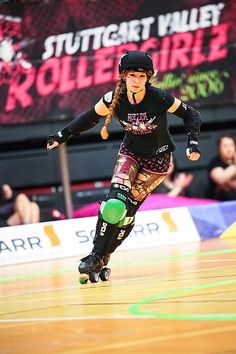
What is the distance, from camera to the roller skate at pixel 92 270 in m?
5.39

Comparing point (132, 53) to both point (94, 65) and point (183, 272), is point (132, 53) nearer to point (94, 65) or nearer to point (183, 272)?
point (183, 272)

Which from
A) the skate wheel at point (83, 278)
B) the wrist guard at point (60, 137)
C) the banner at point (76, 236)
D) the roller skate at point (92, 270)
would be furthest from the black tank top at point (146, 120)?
the banner at point (76, 236)

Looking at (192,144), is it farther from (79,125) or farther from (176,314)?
(176,314)

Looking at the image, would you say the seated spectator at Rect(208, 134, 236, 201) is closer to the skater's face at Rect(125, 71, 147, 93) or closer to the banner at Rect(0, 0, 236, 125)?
the banner at Rect(0, 0, 236, 125)

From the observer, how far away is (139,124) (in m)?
5.59

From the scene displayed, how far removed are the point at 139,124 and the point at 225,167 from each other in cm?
481

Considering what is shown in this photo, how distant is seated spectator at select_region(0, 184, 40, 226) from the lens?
9.74 m

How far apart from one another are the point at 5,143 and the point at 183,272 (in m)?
5.40

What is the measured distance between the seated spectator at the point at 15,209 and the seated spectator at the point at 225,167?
7.65 feet

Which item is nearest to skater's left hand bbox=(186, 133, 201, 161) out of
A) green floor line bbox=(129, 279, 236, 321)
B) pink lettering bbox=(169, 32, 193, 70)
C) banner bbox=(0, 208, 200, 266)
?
green floor line bbox=(129, 279, 236, 321)

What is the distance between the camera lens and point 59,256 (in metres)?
8.85

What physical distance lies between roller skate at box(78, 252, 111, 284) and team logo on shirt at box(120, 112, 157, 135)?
92cm

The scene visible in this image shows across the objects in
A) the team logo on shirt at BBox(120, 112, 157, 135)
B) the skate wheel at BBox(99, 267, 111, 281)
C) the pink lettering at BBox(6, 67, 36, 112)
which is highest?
the pink lettering at BBox(6, 67, 36, 112)

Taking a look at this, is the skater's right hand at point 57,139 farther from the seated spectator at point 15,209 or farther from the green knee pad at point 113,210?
the seated spectator at point 15,209
